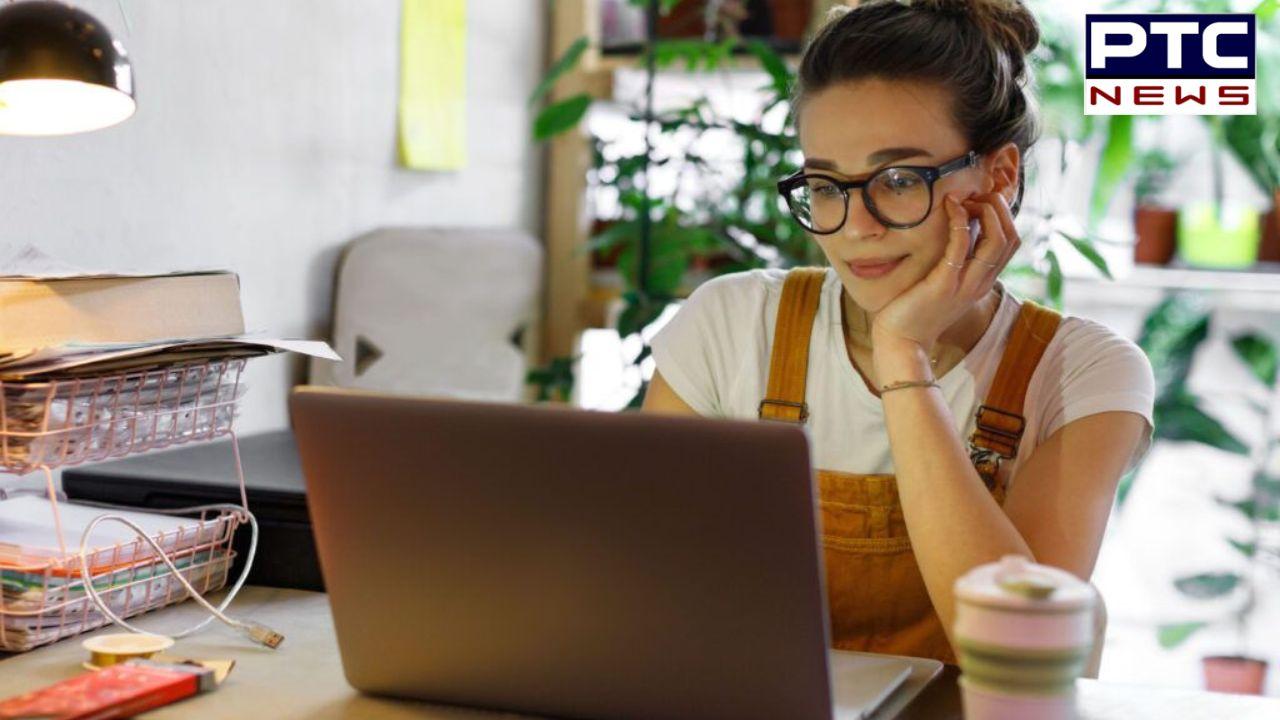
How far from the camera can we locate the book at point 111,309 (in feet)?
3.82

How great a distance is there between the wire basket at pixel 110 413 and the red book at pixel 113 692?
8.7 inches

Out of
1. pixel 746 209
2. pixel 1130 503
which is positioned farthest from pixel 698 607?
pixel 1130 503

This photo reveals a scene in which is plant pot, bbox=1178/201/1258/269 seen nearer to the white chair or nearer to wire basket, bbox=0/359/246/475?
the white chair

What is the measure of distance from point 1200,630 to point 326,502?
86.9 inches

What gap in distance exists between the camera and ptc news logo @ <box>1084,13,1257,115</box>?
2312 mm

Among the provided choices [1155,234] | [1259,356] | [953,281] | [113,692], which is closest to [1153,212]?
[1155,234]

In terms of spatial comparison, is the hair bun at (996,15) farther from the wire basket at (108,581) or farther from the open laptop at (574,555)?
the wire basket at (108,581)

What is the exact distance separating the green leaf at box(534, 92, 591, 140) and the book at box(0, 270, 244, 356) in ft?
3.70

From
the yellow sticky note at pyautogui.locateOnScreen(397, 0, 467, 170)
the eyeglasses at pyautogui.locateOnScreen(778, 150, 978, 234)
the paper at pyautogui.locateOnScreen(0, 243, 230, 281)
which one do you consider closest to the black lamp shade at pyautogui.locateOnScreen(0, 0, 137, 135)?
the paper at pyautogui.locateOnScreen(0, 243, 230, 281)

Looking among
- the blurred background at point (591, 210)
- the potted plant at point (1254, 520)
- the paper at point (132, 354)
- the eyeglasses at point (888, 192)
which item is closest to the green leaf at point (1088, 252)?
the blurred background at point (591, 210)

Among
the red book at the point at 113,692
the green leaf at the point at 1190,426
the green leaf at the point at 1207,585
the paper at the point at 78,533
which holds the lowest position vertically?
the green leaf at the point at 1207,585

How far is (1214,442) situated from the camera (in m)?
2.54

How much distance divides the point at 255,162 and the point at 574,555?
3.80ft

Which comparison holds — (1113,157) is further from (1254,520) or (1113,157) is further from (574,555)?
(574,555)
